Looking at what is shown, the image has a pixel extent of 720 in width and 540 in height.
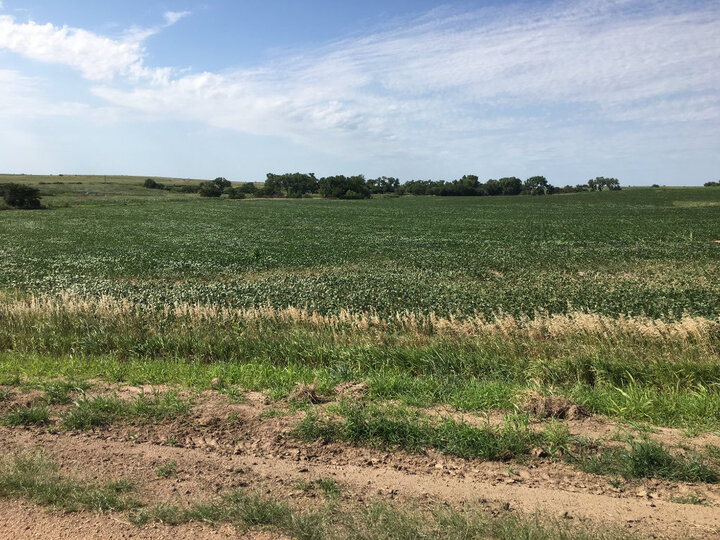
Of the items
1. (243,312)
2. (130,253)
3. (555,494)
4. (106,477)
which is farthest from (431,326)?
(130,253)

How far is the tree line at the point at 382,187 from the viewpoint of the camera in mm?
126000

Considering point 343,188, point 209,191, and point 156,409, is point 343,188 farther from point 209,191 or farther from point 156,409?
point 156,409

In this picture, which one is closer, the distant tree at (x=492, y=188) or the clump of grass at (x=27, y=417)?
the clump of grass at (x=27, y=417)

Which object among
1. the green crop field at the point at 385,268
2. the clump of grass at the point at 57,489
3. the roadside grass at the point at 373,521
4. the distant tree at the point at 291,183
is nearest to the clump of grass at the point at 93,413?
the clump of grass at the point at 57,489

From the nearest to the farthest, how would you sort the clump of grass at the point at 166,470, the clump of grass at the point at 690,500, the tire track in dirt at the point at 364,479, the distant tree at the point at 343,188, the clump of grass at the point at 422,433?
the tire track in dirt at the point at 364,479, the clump of grass at the point at 690,500, the clump of grass at the point at 166,470, the clump of grass at the point at 422,433, the distant tree at the point at 343,188

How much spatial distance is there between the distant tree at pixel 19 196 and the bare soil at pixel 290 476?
3158 inches

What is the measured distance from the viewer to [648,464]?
4.41 meters

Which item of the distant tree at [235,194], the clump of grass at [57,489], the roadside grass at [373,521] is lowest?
the clump of grass at [57,489]

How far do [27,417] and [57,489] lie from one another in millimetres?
2097

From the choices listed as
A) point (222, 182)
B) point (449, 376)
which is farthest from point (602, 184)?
point (449, 376)

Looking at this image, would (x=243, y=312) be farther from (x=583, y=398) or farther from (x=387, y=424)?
(x=583, y=398)

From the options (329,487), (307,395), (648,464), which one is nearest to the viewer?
(329,487)

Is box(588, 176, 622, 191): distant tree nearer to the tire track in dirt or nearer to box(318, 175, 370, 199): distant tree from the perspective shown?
box(318, 175, 370, 199): distant tree

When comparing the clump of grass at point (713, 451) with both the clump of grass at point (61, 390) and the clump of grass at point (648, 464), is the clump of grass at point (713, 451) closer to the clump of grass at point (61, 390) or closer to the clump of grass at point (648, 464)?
the clump of grass at point (648, 464)
